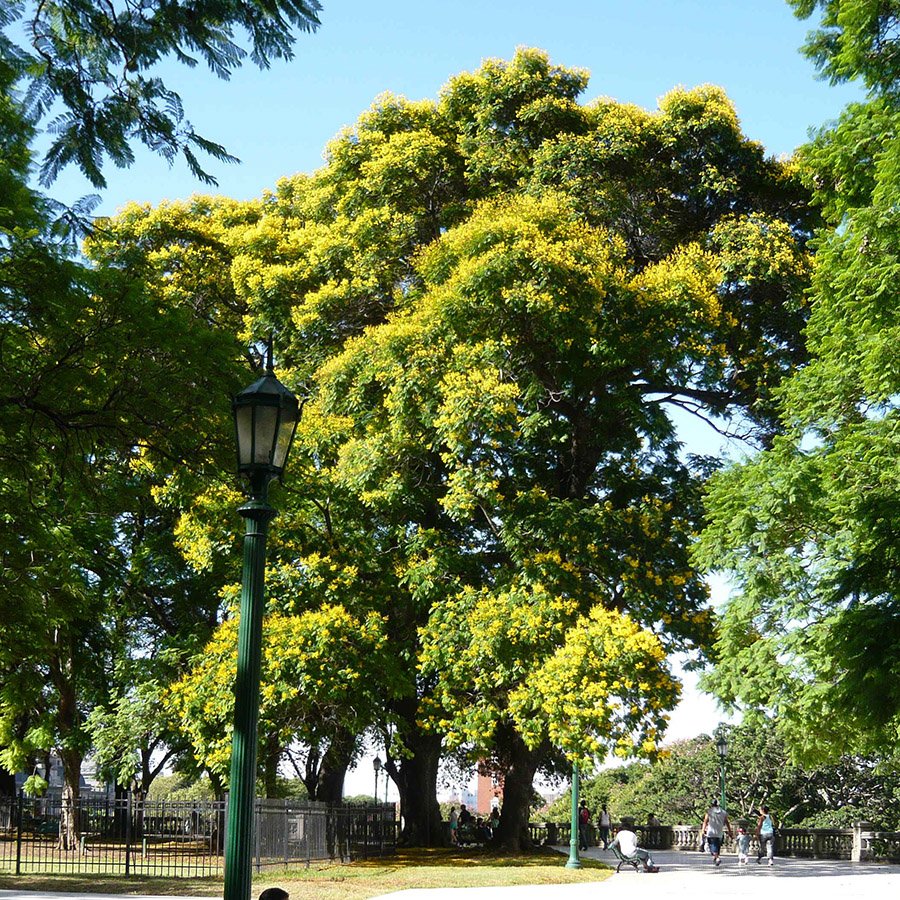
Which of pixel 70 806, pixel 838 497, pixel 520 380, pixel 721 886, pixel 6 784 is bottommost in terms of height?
pixel 721 886

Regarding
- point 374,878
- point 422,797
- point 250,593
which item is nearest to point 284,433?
point 250,593

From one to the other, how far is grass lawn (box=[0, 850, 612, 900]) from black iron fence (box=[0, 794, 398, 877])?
0.69m

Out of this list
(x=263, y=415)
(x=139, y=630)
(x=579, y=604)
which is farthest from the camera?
(x=139, y=630)

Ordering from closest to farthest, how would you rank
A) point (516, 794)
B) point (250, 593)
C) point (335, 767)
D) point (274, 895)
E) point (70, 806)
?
1. point (274, 895)
2. point (250, 593)
3. point (70, 806)
4. point (516, 794)
5. point (335, 767)

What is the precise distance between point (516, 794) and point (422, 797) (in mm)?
3672

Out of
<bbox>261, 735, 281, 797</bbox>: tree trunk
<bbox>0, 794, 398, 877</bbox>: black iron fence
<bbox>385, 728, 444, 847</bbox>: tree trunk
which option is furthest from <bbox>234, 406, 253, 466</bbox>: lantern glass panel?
<bbox>385, 728, 444, 847</bbox>: tree trunk

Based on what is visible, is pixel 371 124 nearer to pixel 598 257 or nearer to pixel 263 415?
pixel 598 257

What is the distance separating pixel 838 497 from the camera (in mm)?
18719

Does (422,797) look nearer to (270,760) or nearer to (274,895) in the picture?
(270,760)

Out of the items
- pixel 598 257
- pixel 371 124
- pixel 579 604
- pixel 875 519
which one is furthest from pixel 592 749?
pixel 371 124

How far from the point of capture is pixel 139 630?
3284 centimetres

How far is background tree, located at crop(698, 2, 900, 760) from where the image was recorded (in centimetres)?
1839

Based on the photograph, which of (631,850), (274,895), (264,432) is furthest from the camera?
(631,850)

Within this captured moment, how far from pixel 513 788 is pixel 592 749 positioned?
22.9ft
